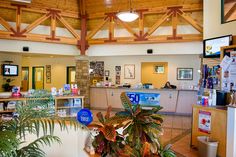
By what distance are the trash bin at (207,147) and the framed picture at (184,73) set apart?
6373mm

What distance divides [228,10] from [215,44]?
927 mm

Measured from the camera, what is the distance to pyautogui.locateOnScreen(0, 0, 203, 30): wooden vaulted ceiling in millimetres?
7811

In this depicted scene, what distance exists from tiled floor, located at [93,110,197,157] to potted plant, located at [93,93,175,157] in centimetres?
265

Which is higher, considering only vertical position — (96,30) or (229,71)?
(96,30)

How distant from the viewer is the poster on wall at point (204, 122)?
4.68 m

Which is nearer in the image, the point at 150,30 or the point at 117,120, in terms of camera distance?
the point at 117,120

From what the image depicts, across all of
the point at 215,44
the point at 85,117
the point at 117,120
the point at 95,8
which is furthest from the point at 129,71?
the point at 117,120

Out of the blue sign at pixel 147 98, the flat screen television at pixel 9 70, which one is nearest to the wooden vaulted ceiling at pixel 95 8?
the flat screen television at pixel 9 70

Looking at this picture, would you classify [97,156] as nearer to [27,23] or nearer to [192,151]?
[192,151]

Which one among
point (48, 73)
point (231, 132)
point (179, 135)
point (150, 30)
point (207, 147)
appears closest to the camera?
point (231, 132)

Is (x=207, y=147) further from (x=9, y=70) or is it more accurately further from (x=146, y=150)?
(x=9, y=70)

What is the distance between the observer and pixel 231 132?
3834 mm

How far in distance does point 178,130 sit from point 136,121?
472cm

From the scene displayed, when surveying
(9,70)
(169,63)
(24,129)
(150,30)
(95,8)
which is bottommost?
(24,129)
